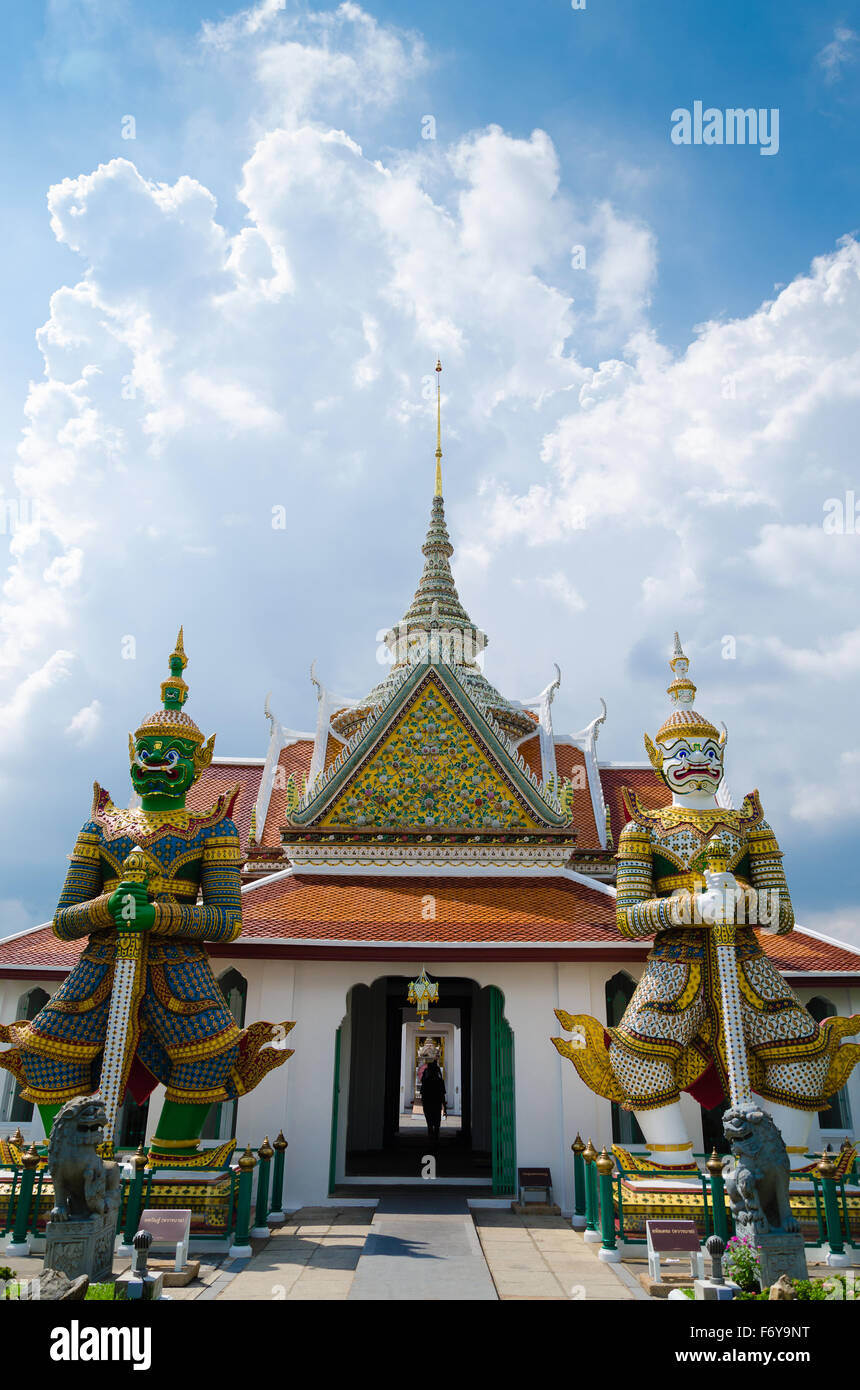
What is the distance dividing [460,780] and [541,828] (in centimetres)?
128

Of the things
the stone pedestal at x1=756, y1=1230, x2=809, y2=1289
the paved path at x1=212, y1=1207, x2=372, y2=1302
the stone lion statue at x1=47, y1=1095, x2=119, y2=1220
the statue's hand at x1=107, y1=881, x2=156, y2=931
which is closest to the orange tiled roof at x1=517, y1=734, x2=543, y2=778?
the paved path at x1=212, y1=1207, x2=372, y2=1302

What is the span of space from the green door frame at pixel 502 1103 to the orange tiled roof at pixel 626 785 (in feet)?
14.4

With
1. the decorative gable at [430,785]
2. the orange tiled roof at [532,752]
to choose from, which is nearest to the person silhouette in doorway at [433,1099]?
the decorative gable at [430,785]

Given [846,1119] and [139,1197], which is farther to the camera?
[846,1119]

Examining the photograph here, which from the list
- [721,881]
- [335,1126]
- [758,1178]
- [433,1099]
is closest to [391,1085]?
[433,1099]

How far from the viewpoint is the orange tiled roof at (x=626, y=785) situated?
14.5 metres

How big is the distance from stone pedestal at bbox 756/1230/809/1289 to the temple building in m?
4.25

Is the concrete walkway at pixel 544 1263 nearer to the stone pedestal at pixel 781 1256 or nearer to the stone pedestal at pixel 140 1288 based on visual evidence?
the stone pedestal at pixel 781 1256

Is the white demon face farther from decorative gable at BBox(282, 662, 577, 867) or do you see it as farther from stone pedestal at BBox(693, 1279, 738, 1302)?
stone pedestal at BBox(693, 1279, 738, 1302)

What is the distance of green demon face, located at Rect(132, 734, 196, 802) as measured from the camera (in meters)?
9.06

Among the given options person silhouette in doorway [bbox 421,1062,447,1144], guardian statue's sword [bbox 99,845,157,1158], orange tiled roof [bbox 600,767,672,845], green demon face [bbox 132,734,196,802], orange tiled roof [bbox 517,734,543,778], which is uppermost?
orange tiled roof [bbox 517,734,543,778]
